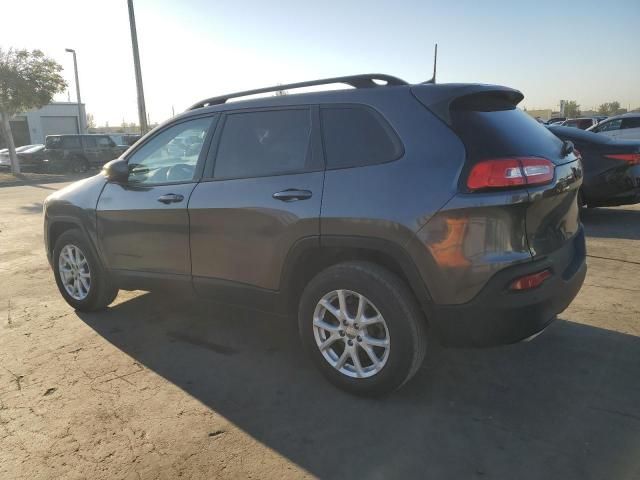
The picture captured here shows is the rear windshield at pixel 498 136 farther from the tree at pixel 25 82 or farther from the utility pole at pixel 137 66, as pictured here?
the tree at pixel 25 82

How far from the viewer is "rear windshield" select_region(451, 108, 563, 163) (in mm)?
2617

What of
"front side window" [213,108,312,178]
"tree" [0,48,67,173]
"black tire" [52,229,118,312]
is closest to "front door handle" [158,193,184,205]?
"front side window" [213,108,312,178]

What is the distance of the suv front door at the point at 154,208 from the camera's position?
12.2 feet

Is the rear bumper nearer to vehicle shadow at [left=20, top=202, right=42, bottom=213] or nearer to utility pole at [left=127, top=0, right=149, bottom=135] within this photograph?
vehicle shadow at [left=20, top=202, right=42, bottom=213]

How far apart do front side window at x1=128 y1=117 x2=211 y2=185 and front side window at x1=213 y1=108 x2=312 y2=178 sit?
27cm

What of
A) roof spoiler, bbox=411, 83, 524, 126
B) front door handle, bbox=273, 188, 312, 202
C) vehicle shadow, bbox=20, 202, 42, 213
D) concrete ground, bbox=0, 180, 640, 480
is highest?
roof spoiler, bbox=411, 83, 524, 126

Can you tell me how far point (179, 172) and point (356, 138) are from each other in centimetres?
156

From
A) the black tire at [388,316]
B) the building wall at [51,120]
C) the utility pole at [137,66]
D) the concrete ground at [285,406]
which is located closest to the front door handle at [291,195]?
the black tire at [388,316]

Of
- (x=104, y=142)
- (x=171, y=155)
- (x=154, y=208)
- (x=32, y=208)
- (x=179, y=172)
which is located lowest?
(x=32, y=208)

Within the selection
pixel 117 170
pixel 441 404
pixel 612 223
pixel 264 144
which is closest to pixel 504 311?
pixel 441 404

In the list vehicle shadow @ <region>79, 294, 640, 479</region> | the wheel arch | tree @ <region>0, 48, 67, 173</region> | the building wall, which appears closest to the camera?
vehicle shadow @ <region>79, 294, 640, 479</region>

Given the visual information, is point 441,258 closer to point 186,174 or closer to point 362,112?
point 362,112

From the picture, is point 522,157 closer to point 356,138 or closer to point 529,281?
point 529,281

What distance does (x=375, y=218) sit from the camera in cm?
274
